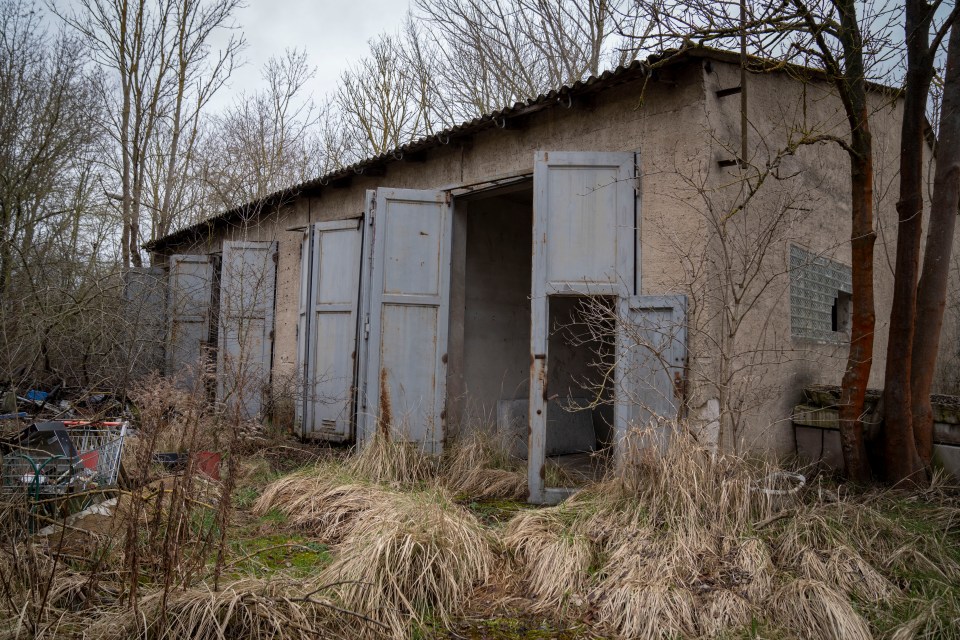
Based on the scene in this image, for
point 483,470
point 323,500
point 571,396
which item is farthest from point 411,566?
point 571,396

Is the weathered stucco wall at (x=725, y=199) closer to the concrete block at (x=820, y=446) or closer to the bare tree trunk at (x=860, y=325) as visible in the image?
the concrete block at (x=820, y=446)

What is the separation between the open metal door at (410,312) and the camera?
249 inches

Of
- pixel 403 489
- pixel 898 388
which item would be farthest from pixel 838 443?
pixel 403 489

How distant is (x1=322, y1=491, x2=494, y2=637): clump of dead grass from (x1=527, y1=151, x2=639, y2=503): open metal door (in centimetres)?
162

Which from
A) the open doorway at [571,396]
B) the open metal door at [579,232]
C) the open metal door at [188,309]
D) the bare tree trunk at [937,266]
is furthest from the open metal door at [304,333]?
the bare tree trunk at [937,266]

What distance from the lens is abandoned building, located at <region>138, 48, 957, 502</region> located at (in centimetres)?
503

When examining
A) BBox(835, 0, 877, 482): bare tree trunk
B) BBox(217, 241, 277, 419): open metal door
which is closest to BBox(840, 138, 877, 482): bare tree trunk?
BBox(835, 0, 877, 482): bare tree trunk

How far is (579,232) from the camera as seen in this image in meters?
5.38

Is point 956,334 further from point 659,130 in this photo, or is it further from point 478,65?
point 478,65

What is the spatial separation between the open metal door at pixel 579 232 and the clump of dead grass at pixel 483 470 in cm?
43

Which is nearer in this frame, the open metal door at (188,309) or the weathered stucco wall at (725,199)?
the weathered stucco wall at (725,199)

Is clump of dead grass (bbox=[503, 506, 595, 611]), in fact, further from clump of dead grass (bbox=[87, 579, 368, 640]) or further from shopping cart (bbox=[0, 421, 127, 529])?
shopping cart (bbox=[0, 421, 127, 529])

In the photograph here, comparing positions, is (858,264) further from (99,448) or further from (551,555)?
(99,448)

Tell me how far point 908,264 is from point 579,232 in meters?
2.47
